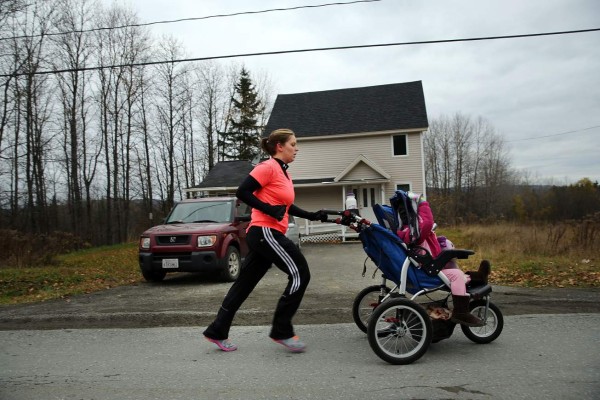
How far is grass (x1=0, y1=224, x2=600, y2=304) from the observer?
838 cm

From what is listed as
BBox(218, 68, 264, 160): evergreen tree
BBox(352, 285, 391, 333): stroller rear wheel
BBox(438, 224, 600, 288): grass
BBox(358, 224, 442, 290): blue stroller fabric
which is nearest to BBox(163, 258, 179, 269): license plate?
BBox(352, 285, 391, 333): stroller rear wheel

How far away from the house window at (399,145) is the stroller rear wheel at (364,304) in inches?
875

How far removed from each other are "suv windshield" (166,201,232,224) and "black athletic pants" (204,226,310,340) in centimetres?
590

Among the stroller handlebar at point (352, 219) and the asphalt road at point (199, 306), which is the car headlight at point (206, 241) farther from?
the stroller handlebar at point (352, 219)

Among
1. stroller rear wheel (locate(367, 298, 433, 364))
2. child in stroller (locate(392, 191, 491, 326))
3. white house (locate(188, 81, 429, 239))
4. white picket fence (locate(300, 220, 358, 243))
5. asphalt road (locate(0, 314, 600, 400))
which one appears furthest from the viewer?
white house (locate(188, 81, 429, 239))

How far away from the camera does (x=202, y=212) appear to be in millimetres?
10469

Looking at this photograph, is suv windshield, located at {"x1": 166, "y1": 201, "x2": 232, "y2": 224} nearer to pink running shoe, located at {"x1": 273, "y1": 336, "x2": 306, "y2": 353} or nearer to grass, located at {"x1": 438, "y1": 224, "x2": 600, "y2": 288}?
grass, located at {"x1": 438, "y1": 224, "x2": 600, "y2": 288}

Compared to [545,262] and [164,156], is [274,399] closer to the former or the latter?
[545,262]

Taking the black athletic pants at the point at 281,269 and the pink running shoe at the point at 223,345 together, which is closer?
the black athletic pants at the point at 281,269

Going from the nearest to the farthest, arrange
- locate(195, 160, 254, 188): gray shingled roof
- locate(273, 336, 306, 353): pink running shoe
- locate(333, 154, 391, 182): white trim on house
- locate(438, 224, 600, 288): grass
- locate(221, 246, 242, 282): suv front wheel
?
locate(273, 336, 306, 353): pink running shoe, locate(438, 224, 600, 288): grass, locate(221, 246, 242, 282): suv front wheel, locate(333, 154, 391, 182): white trim on house, locate(195, 160, 254, 188): gray shingled roof

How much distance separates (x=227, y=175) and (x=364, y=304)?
2489cm

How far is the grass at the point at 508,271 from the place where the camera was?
330 inches

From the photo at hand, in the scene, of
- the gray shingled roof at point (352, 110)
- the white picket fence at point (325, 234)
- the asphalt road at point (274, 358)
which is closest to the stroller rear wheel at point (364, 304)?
the asphalt road at point (274, 358)

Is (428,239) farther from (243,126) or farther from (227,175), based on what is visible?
(243,126)
